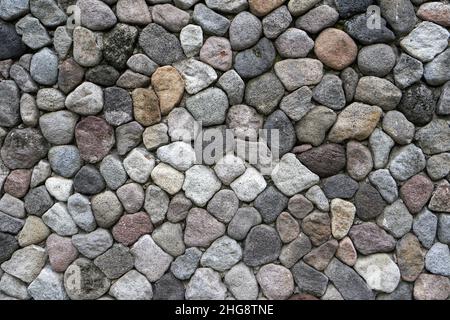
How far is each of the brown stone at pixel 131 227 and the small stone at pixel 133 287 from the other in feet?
0.47

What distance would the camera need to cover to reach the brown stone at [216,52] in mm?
1840

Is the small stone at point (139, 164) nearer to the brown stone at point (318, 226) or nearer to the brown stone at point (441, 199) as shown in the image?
the brown stone at point (318, 226)

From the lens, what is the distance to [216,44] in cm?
184

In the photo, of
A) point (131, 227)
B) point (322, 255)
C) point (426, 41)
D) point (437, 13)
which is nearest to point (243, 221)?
point (322, 255)

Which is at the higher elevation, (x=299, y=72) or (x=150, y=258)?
(x=299, y=72)

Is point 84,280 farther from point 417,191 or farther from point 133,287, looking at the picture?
point 417,191

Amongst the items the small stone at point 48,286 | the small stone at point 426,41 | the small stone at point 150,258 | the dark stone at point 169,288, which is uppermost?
the small stone at point 426,41

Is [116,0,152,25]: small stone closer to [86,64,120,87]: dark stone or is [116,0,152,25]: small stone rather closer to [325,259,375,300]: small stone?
[86,64,120,87]: dark stone

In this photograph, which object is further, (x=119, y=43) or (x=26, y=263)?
(x=26, y=263)

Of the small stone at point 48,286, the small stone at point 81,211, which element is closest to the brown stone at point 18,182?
the small stone at point 81,211

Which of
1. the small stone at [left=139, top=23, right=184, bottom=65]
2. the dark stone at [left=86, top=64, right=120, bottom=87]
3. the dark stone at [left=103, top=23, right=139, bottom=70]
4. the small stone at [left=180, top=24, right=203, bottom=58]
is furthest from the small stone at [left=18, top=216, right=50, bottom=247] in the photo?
the small stone at [left=180, top=24, right=203, bottom=58]

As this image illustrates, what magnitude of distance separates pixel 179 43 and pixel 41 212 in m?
0.91

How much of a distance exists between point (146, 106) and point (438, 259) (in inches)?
52.9

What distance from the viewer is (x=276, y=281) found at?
1.91m
